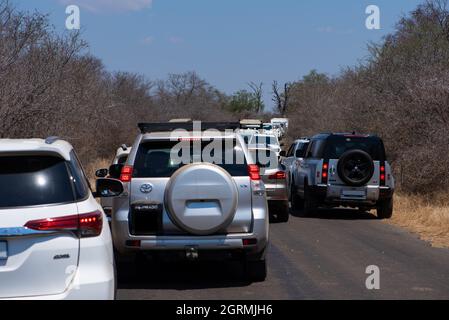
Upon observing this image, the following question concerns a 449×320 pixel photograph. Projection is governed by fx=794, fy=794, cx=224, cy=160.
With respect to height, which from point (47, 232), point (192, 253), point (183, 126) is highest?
point (183, 126)

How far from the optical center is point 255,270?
30.3ft

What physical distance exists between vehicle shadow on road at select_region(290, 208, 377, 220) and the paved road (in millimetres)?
3263

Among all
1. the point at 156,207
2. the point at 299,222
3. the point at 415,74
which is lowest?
the point at 299,222

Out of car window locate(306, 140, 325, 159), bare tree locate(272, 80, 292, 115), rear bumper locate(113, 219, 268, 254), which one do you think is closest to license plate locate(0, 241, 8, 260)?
rear bumper locate(113, 219, 268, 254)

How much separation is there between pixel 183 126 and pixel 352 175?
25.2 feet

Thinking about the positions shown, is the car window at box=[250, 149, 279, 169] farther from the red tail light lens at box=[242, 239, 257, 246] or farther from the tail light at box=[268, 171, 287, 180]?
the red tail light lens at box=[242, 239, 257, 246]

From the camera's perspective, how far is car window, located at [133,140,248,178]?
8.90 m

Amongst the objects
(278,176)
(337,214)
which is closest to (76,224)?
(278,176)

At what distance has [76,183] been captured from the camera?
613cm

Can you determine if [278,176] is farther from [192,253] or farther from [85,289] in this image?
[85,289]
